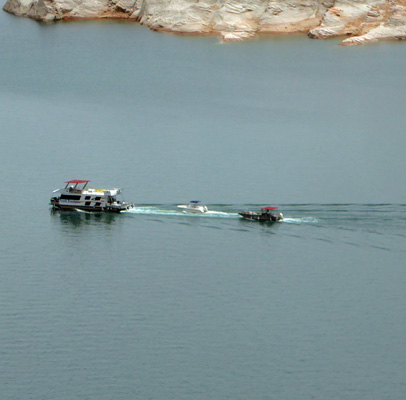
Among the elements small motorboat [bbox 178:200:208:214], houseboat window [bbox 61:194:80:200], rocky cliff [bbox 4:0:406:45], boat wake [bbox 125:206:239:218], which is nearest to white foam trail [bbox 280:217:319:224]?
boat wake [bbox 125:206:239:218]

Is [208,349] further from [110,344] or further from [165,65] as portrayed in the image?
[165,65]

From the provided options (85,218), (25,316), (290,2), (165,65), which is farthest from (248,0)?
(25,316)

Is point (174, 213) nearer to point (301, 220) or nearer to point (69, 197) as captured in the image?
point (69, 197)

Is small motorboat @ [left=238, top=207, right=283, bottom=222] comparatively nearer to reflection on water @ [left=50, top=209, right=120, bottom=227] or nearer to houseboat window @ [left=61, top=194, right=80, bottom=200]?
reflection on water @ [left=50, top=209, right=120, bottom=227]

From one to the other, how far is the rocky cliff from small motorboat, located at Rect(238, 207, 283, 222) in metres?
57.5

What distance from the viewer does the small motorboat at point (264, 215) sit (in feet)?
276

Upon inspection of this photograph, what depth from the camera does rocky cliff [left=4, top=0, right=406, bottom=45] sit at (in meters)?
141

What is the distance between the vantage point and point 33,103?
385 feet

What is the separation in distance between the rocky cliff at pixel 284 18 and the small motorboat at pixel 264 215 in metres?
57.5

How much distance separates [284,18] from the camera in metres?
144

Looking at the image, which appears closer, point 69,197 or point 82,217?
point 82,217

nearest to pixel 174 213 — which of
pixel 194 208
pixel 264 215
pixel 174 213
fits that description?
pixel 174 213

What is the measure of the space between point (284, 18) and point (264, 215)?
63932mm

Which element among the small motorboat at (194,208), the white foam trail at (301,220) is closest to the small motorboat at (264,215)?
the white foam trail at (301,220)
